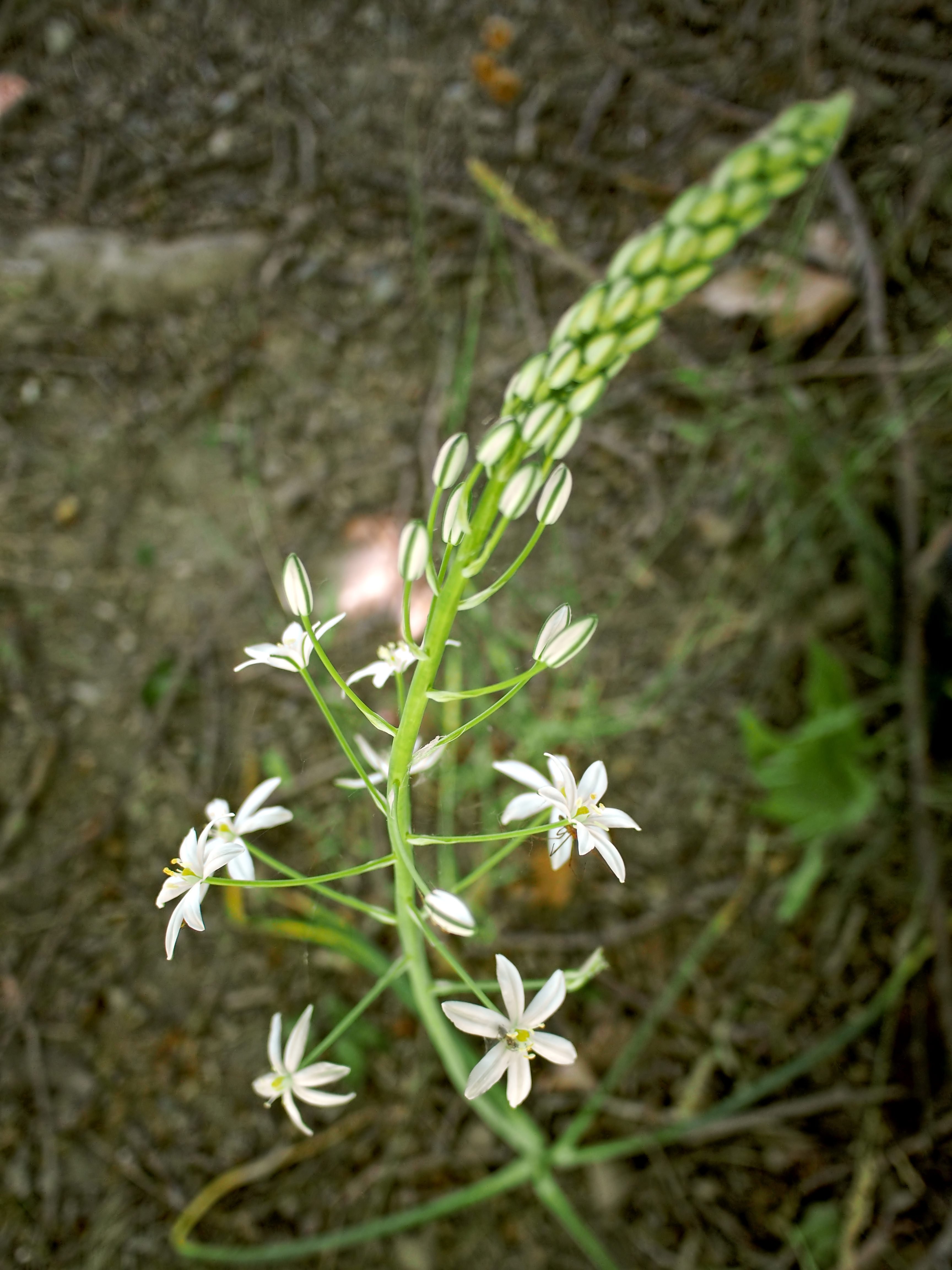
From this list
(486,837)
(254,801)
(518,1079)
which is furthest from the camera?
(254,801)

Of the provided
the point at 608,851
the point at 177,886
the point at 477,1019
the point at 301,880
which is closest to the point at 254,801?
the point at 177,886

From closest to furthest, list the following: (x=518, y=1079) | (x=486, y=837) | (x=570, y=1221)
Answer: (x=486, y=837), (x=518, y=1079), (x=570, y=1221)

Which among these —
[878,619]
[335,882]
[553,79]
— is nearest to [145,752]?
[335,882]

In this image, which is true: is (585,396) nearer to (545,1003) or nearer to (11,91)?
(545,1003)

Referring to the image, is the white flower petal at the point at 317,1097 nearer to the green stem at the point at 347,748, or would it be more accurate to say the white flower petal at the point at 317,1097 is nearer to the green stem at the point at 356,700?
the green stem at the point at 347,748

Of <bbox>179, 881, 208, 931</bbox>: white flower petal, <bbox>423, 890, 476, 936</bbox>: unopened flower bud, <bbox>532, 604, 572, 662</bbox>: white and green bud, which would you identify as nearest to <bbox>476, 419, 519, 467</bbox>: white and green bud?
<bbox>532, 604, 572, 662</bbox>: white and green bud

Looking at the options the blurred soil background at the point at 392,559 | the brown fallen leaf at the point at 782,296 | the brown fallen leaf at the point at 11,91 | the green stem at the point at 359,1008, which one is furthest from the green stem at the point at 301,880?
the brown fallen leaf at the point at 11,91
